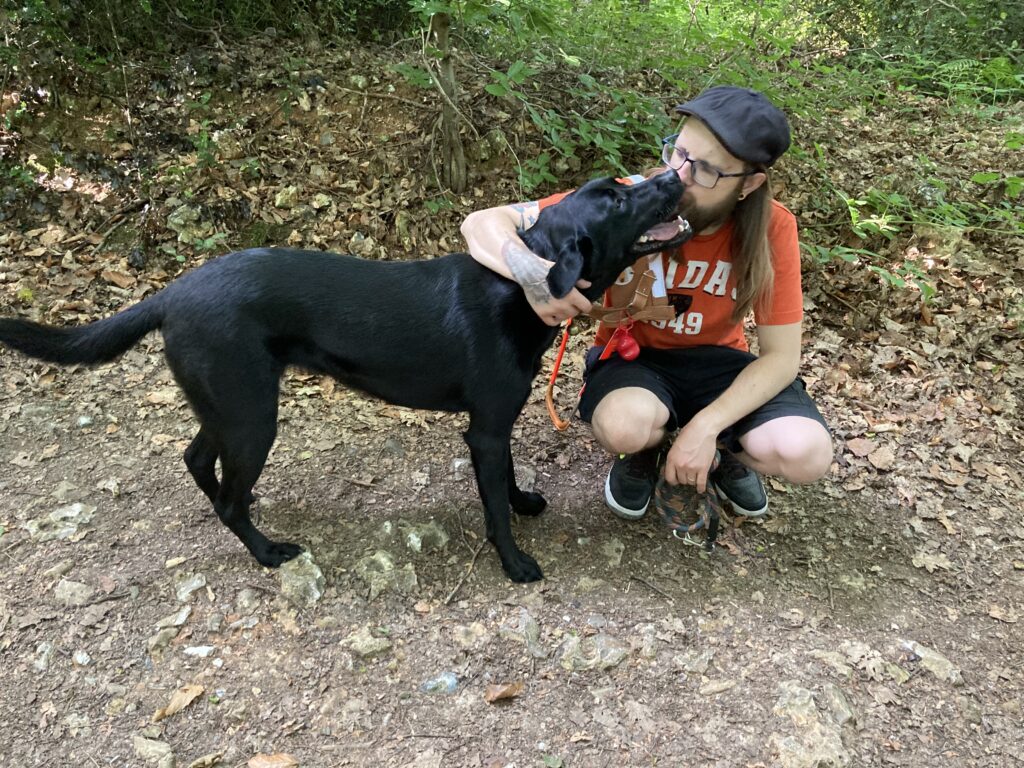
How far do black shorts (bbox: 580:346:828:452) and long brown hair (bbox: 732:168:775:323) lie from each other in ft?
1.09

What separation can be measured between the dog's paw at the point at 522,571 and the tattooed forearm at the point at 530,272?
999 millimetres

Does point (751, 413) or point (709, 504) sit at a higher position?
point (751, 413)

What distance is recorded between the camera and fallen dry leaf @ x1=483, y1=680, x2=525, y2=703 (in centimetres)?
206

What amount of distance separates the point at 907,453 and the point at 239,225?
13.2 ft

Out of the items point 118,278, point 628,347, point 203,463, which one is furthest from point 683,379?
point 118,278

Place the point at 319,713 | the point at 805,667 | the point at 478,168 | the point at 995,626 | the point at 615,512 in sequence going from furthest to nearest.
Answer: the point at 478,168, the point at 615,512, the point at 995,626, the point at 805,667, the point at 319,713

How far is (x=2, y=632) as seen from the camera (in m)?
2.17

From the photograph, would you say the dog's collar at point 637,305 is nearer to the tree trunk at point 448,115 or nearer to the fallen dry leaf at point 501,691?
the fallen dry leaf at point 501,691

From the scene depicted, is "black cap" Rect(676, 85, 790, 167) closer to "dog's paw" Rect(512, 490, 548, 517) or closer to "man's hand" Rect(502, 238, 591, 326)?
"man's hand" Rect(502, 238, 591, 326)

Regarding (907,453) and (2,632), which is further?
(907,453)

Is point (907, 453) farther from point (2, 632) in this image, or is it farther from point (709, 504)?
point (2, 632)

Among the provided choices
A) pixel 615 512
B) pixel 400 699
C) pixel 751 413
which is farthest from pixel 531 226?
pixel 400 699

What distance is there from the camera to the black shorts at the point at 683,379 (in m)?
2.59

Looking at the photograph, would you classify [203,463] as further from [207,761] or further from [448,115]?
[448,115]
